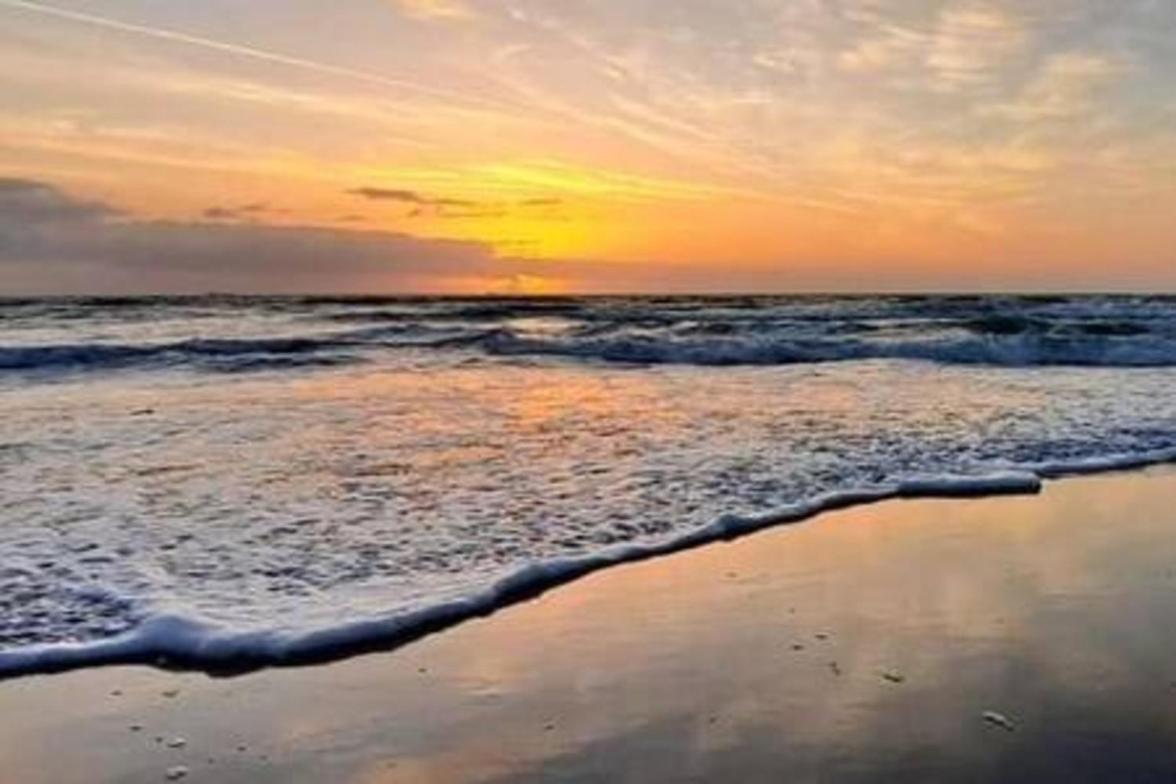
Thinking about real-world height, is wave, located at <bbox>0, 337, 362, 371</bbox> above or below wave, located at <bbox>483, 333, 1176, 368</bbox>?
below

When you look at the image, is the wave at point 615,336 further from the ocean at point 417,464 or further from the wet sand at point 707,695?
the wet sand at point 707,695

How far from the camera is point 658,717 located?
4.83m

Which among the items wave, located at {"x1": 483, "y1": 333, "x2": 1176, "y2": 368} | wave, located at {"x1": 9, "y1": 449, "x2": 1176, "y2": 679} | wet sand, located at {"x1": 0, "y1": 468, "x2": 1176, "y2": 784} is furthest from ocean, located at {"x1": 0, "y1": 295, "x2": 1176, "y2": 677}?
wet sand, located at {"x1": 0, "y1": 468, "x2": 1176, "y2": 784}

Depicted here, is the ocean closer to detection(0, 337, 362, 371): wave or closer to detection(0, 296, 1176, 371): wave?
detection(0, 337, 362, 371): wave

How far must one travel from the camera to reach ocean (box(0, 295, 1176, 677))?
21.4 feet

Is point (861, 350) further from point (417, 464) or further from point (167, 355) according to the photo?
point (417, 464)

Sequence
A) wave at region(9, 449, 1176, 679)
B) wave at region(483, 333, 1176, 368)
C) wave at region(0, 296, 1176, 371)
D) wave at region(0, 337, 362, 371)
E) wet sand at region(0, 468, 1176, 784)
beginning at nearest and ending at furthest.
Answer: wet sand at region(0, 468, 1176, 784) < wave at region(9, 449, 1176, 679) < wave at region(0, 337, 362, 371) < wave at region(0, 296, 1176, 371) < wave at region(483, 333, 1176, 368)

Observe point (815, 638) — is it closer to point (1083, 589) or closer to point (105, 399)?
point (1083, 589)

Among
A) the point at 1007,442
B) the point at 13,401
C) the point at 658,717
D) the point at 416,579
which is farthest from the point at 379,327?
the point at 658,717

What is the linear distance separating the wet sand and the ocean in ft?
1.75

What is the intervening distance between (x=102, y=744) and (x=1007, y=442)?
392 inches

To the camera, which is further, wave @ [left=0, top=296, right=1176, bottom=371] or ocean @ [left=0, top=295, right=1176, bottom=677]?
wave @ [left=0, top=296, right=1176, bottom=371]

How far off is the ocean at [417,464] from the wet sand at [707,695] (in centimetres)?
53

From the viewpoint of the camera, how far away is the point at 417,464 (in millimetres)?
10938
